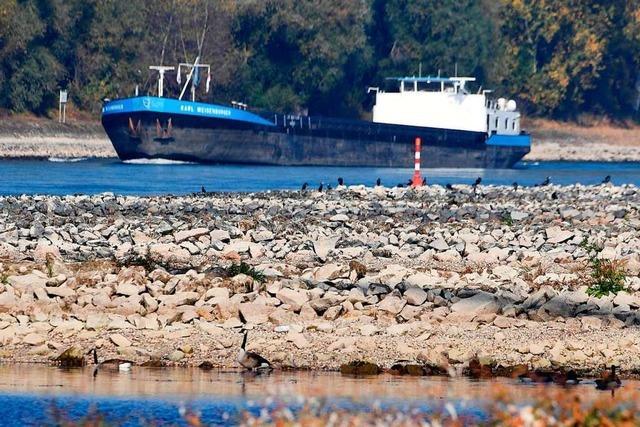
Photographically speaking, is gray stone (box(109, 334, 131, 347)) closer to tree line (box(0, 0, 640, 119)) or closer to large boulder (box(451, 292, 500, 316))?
large boulder (box(451, 292, 500, 316))

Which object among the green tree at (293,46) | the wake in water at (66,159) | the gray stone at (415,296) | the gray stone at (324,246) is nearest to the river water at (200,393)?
the gray stone at (415,296)

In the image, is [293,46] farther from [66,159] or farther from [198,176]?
[198,176]

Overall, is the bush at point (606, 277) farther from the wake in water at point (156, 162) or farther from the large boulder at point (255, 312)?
the wake in water at point (156, 162)

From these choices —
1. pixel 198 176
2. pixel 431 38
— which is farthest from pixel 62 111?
pixel 198 176

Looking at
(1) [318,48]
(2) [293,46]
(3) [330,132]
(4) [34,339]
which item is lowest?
(4) [34,339]

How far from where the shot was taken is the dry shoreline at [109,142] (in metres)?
72.2

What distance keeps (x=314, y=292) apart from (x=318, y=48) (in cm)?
6902

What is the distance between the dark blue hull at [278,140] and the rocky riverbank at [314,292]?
38.2m

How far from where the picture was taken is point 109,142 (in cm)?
7519

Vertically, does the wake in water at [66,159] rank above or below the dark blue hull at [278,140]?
below

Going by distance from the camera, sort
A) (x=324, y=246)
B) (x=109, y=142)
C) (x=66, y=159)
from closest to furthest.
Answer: (x=324, y=246) < (x=66, y=159) < (x=109, y=142)

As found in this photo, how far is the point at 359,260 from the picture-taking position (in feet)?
67.9

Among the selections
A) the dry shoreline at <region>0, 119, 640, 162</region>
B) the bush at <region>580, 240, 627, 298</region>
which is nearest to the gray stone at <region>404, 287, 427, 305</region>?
the bush at <region>580, 240, 627, 298</region>

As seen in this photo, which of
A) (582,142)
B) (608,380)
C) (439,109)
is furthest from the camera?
(582,142)
